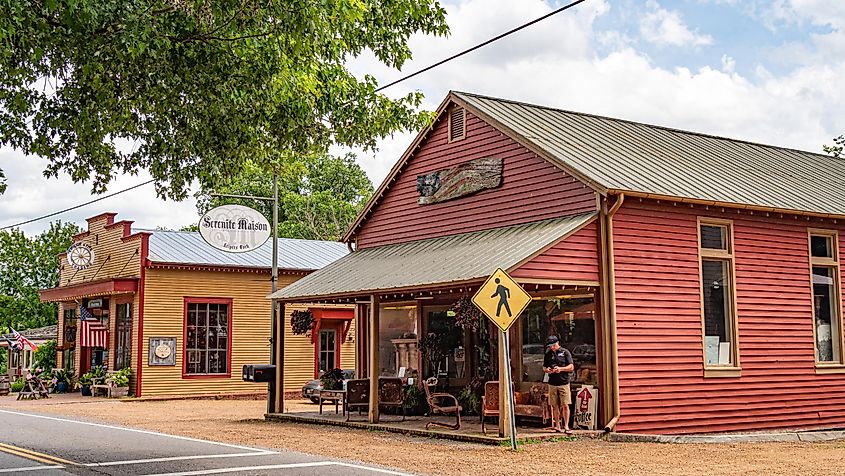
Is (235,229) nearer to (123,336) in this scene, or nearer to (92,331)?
(123,336)

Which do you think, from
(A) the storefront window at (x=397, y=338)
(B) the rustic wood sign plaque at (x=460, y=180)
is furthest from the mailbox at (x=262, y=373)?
(B) the rustic wood sign plaque at (x=460, y=180)

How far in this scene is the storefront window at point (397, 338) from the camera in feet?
69.0

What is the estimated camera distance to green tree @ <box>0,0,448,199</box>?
33.4 ft

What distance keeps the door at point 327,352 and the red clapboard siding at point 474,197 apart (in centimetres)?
1049

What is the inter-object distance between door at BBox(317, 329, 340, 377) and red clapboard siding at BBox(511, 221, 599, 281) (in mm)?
17794

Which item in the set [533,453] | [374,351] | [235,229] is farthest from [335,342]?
[533,453]

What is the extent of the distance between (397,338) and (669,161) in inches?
275

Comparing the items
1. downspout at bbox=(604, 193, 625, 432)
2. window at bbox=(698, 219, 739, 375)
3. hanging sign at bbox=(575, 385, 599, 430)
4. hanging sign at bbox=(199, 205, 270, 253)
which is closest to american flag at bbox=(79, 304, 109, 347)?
hanging sign at bbox=(199, 205, 270, 253)

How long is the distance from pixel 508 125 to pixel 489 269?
166 inches

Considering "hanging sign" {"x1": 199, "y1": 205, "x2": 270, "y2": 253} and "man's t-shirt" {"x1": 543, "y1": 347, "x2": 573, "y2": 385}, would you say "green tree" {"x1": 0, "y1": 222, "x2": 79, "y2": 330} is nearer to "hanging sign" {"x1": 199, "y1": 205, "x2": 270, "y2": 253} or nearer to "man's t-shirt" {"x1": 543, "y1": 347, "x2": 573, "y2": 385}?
"hanging sign" {"x1": 199, "y1": 205, "x2": 270, "y2": 253}

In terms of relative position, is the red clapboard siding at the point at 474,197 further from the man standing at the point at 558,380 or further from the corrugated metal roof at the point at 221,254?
the corrugated metal roof at the point at 221,254

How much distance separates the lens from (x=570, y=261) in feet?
51.6

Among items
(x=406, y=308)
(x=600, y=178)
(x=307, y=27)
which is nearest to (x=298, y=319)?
(x=406, y=308)

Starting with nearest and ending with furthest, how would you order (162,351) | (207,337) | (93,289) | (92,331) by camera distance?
1. (162,351)
2. (207,337)
3. (92,331)
4. (93,289)
